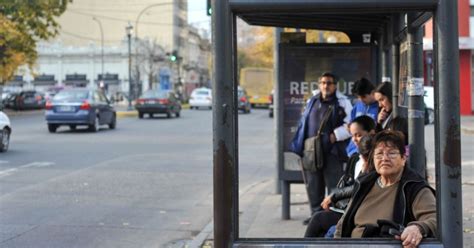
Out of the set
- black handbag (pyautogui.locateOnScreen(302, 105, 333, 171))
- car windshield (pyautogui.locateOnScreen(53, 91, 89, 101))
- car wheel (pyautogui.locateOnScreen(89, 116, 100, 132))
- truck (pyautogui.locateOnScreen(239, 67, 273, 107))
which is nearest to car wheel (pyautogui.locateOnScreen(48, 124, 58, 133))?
car windshield (pyautogui.locateOnScreen(53, 91, 89, 101))

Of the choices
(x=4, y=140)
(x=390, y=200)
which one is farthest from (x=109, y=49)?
(x=390, y=200)

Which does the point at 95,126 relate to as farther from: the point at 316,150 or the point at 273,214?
the point at 316,150

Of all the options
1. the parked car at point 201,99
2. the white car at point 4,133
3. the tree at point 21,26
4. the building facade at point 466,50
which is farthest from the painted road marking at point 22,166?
the parked car at point 201,99

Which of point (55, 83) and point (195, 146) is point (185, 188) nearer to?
point (195, 146)

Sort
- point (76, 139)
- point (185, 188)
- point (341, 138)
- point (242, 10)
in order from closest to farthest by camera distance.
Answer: point (242, 10), point (341, 138), point (185, 188), point (76, 139)

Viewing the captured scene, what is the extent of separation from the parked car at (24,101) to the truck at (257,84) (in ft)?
53.4

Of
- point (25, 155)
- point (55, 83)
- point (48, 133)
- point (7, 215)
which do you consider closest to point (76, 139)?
point (48, 133)

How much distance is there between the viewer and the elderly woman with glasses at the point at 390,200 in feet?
12.1

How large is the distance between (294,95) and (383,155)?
12.9 ft

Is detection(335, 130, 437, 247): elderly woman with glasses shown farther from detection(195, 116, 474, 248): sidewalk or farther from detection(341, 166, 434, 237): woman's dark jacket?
→ detection(195, 116, 474, 248): sidewalk

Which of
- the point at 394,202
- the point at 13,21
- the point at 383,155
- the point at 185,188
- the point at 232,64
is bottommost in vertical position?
the point at 185,188

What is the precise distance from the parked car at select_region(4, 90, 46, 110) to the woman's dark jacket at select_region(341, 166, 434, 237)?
154 ft

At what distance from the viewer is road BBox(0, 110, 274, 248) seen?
757 centimetres

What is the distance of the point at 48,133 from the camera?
75.4 feet
